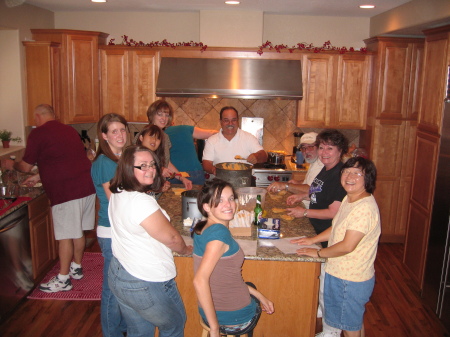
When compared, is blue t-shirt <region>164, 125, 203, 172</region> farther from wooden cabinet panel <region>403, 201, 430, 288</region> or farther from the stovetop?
wooden cabinet panel <region>403, 201, 430, 288</region>

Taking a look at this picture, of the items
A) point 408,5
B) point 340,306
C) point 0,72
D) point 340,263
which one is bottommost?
point 340,306

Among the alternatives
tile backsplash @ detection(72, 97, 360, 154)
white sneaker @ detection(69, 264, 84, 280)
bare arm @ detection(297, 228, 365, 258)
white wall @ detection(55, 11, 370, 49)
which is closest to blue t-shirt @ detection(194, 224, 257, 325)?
bare arm @ detection(297, 228, 365, 258)

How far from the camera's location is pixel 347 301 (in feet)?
8.09

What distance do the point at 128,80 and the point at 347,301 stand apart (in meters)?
3.63

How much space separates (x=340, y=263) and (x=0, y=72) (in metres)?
3.97

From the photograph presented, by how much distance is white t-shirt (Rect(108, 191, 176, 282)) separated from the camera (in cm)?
196

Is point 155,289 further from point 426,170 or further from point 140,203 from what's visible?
point 426,170

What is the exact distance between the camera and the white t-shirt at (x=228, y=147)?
15.4 feet

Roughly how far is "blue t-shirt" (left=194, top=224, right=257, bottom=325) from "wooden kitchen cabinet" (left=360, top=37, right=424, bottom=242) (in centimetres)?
314

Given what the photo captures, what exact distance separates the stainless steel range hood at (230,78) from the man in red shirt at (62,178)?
142 cm

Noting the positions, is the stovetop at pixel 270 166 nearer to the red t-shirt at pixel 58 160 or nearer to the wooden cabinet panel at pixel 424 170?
the wooden cabinet panel at pixel 424 170

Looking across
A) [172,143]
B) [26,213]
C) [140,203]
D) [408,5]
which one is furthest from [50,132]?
[408,5]

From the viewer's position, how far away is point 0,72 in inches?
179

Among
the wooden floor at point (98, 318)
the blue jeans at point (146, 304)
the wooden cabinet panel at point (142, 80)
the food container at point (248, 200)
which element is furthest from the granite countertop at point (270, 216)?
the wooden cabinet panel at point (142, 80)
